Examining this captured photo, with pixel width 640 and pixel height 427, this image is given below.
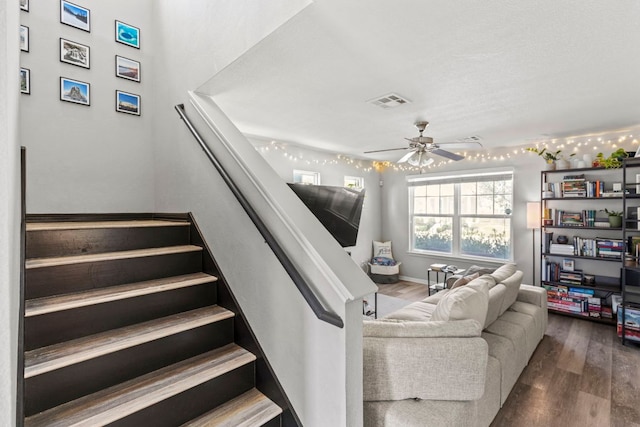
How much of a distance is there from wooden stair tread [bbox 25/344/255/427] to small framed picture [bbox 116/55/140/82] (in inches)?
99.3

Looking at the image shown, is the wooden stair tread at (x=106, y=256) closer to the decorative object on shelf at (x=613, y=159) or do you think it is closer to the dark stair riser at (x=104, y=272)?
the dark stair riser at (x=104, y=272)

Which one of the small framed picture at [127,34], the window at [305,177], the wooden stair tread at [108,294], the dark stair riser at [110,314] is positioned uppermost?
the small framed picture at [127,34]

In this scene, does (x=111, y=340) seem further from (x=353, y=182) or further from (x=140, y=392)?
(x=353, y=182)

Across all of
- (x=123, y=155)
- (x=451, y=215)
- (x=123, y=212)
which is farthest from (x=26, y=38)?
(x=451, y=215)

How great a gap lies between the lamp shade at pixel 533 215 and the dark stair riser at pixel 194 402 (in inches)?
188

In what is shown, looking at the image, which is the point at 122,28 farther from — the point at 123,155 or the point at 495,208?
the point at 495,208

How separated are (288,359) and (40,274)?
1332 millimetres

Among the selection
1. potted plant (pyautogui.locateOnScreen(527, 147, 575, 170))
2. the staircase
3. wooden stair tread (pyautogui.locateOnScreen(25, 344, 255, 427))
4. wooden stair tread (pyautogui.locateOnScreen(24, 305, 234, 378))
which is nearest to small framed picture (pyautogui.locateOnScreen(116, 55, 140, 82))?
the staircase

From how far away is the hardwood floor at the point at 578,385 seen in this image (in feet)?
7.43

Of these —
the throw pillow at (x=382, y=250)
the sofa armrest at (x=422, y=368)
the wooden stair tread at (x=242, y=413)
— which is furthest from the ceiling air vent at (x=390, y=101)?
the throw pillow at (x=382, y=250)

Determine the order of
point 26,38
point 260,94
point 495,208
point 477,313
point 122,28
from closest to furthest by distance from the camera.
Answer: point 477,313
point 26,38
point 122,28
point 260,94
point 495,208

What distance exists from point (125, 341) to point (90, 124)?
2.07 meters

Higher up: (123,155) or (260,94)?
(260,94)

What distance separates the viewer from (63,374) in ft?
4.25
